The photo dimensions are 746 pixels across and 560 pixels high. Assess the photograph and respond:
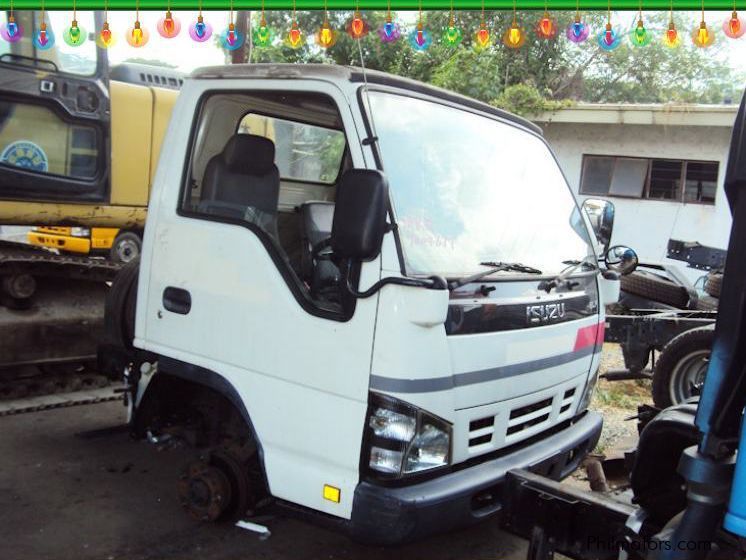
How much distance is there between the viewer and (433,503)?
2.92 m

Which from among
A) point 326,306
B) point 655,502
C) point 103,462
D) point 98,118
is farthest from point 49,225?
Answer: point 655,502

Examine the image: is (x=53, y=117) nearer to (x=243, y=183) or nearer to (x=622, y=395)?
(x=243, y=183)

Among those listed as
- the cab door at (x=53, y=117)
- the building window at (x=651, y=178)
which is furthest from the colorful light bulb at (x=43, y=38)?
the building window at (x=651, y=178)

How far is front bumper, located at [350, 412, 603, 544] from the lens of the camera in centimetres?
289

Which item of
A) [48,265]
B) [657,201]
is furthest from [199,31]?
[657,201]

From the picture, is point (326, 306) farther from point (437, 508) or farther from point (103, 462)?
point (103, 462)

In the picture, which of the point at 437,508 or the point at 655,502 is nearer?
the point at 655,502

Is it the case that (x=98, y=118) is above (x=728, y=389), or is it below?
above

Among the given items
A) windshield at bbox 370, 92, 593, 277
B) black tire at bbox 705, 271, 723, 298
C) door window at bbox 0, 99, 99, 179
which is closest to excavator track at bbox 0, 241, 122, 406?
door window at bbox 0, 99, 99, 179

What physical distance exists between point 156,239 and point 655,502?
102 inches

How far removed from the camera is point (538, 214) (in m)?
3.87

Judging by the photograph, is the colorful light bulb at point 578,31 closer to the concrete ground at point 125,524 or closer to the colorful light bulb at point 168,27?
the colorful light bulb at point 168,27

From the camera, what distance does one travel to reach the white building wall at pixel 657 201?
44.3ft

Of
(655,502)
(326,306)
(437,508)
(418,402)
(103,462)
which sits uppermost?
(326,306)
